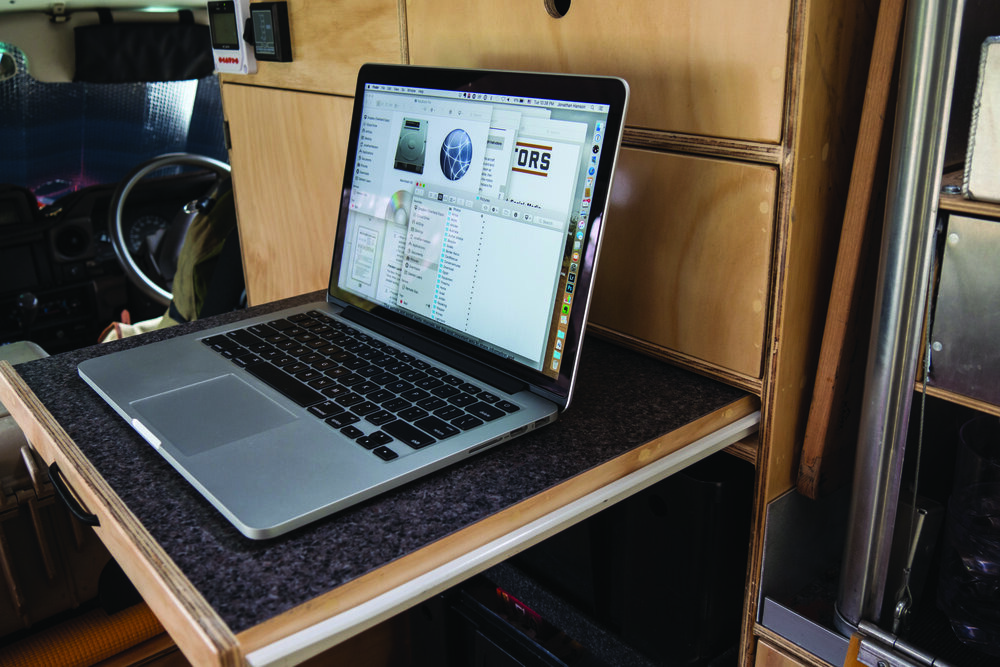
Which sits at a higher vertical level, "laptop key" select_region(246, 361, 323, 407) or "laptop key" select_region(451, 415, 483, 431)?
"laptop key" select_region(246, 361, 323, 407)

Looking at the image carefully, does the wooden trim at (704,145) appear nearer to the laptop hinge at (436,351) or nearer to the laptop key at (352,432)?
the laptop hinge at (436,351)

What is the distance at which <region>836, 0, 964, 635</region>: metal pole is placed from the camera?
0.65 m

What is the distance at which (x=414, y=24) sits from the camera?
3.87ft

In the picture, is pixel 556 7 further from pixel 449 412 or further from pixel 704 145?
pixel 449 412

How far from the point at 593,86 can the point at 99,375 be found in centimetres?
61

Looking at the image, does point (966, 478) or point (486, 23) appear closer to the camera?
point (966, 478)

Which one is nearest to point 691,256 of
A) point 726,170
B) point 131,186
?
point 726,170

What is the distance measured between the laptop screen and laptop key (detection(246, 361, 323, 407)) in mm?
173

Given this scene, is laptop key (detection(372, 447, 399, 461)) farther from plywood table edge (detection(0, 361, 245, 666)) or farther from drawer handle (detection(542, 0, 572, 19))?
drawer handle (detection(542, 0, 572, 19))

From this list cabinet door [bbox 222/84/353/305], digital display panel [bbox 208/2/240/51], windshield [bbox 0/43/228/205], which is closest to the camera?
cabinet door [bbox 222/84/353/305]

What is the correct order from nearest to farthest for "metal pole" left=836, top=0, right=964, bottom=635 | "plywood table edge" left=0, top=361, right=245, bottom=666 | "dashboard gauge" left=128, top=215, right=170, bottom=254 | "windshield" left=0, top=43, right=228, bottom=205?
"plywood table edge" left=0, top=361, right=245, bottom=666
"metal pole" left=836, top=0, right=964, bottom=635
"windshield" left=0, top=43, right=228, bottom=205
"dashboard gauge" left=128, top=215, right=170, bottom=254

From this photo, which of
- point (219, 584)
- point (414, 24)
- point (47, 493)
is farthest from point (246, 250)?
point (219, 584)

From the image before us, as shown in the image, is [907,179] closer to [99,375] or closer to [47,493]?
[99,375]

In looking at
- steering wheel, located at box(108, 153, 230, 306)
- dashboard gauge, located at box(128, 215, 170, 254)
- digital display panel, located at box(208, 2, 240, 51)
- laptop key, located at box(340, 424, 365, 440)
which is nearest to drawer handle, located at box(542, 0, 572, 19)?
laptop key, located at box(340, 424, 365, 440)
